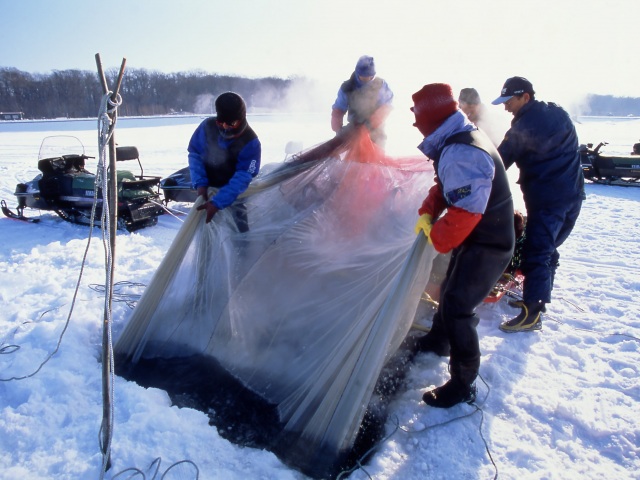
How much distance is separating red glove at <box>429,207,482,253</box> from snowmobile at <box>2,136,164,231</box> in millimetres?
4928

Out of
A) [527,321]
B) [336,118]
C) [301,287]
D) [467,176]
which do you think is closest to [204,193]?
[301,287]

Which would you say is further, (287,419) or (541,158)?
(541,158)

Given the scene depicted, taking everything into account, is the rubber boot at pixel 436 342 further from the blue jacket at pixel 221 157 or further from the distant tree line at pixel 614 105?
the distant tree line at pixel 614 105

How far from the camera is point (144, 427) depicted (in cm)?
210

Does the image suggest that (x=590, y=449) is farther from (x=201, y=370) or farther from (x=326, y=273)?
(x=201, y=370)

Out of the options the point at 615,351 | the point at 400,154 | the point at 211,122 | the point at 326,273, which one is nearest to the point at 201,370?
the point at 326,273

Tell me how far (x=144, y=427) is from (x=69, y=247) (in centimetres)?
369

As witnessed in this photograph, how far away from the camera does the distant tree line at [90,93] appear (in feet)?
159

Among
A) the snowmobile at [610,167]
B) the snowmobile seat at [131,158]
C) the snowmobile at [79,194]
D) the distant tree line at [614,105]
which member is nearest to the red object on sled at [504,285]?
the snowmobile at [79,194]

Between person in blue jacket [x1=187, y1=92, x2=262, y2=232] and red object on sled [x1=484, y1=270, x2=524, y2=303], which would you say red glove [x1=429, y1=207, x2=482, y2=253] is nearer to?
person in blue jacket [x1=187, y1=92, x2=262, y2=232]

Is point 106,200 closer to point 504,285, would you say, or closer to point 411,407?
point 411,407

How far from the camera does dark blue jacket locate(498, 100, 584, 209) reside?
3.21 metres

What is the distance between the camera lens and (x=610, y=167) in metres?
9.50

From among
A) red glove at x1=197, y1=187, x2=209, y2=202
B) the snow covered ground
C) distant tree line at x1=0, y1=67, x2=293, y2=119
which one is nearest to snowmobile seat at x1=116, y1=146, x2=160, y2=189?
the snow covered ground
